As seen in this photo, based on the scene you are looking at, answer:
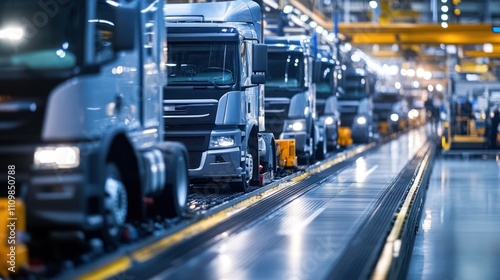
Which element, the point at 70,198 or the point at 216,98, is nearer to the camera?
the point at 70,198

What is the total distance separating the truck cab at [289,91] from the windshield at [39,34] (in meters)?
15.0

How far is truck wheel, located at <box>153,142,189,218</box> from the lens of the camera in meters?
14.1

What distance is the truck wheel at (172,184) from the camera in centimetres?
1408

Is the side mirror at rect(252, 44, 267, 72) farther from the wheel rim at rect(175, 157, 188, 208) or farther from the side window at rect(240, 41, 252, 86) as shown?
the wheel rim at rect(175, 157, 188, 208)

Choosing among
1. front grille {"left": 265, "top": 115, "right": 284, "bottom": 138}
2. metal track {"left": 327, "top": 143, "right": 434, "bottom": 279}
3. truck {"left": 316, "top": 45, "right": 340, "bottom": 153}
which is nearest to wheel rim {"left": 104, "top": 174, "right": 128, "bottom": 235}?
metal track {"left": 327, "top": 143, "right": 434, "bottom": 279}

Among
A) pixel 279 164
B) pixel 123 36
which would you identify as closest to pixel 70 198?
pixel 123 36

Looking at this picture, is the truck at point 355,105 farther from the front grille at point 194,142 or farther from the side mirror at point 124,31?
the side mirror at point 124,31

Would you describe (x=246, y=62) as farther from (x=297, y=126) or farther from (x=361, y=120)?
(x=361, y=120)

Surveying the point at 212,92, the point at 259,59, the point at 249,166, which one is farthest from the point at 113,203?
the point at 249,166

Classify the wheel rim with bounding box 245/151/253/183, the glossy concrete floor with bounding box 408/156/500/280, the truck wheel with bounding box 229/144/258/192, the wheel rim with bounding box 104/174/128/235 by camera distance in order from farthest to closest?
the wheel rim with bounding box 245/151/253/183, the truck wheel with bounding box 229/144/258/192, the glossy concrete floor with bounding box 408/156/500/280, the wheel rim with bounding box 104/174/128/235

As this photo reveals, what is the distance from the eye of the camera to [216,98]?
18297 mm

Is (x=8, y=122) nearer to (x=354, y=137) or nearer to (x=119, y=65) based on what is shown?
(x=119, y=65)

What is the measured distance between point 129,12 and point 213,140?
701 cm

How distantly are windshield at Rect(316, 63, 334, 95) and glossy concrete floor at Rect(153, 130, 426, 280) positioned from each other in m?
12.4
